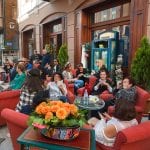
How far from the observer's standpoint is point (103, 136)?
248 centimetres

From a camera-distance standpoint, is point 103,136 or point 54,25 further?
point 54,25

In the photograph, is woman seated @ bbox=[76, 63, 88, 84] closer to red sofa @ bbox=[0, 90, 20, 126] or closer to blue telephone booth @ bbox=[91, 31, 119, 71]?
blue telephone booth @ bbox=[91, 31, 119, 71]

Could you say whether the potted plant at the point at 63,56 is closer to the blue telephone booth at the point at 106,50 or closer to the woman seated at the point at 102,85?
the blue telephone booth at the point at 106,50

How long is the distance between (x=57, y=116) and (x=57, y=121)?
0.13 ft

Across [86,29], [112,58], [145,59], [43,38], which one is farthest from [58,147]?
[43,38]

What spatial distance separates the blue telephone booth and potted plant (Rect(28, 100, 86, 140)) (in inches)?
188

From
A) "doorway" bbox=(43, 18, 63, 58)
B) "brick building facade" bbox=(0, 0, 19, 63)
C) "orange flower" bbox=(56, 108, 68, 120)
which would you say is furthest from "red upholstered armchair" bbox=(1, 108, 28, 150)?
"brick building facade" bbox=(0, 0, 19, 63)

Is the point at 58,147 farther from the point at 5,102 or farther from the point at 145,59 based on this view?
the point at 145,59

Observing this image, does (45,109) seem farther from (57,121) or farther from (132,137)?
(132,137)

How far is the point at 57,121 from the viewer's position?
196 centimetres

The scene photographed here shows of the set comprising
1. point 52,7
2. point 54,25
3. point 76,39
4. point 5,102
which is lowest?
point 5,102

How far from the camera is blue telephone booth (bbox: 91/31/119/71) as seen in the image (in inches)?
263

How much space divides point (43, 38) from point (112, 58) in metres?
5.86

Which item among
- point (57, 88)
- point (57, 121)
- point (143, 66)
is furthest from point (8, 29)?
point (57, 121)
